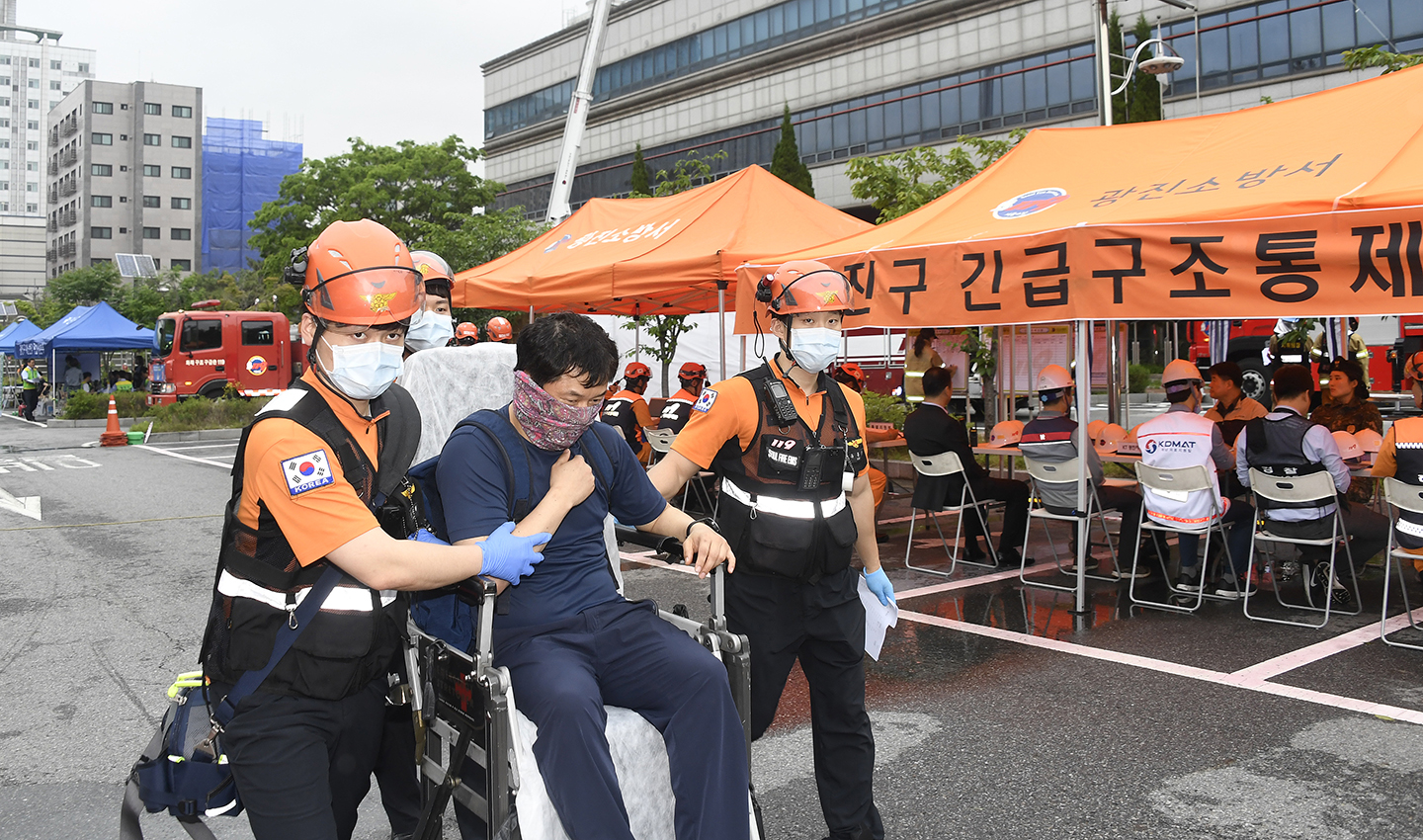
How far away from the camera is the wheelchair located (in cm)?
247

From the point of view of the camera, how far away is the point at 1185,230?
19.1 feet

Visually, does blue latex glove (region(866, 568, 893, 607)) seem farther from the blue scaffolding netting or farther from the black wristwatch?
the blue scaffolding netting

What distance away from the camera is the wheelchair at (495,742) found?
2469 mm

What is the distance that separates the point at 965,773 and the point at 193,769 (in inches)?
112

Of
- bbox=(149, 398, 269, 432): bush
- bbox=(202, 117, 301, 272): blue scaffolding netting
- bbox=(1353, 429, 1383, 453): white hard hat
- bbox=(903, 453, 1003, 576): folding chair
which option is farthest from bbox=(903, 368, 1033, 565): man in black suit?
bbox=(202, 117, 301, 272): blue scaffolding netting

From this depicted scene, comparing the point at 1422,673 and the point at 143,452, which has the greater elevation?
the point at 143,452

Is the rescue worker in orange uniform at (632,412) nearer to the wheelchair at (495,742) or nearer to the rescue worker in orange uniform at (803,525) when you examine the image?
the rescue worker in orange uniform at (803,525)

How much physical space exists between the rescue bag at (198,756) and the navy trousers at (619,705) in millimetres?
568

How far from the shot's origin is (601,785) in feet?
8.14

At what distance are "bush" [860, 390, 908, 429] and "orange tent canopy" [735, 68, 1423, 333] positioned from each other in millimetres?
10351

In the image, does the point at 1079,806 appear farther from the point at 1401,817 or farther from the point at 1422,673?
the point at 1422,673

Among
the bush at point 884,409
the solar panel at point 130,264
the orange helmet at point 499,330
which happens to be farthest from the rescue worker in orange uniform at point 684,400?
the solar panel at point 130,264

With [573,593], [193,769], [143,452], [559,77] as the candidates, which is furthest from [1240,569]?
[559,77]

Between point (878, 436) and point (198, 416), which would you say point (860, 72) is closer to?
point (198, 416)
